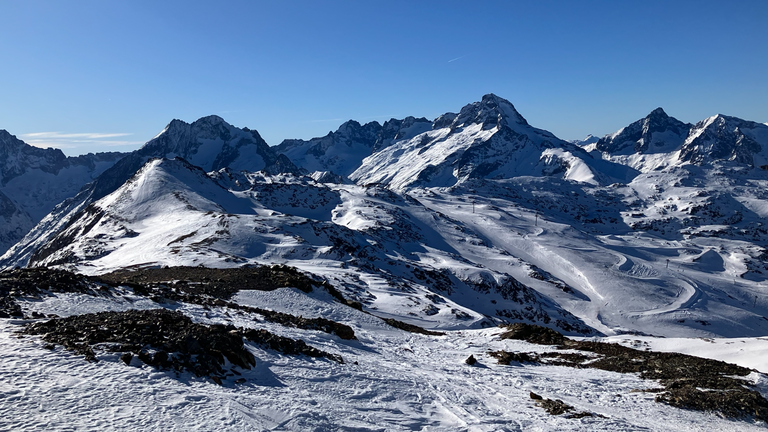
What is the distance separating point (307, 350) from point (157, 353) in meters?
6.65

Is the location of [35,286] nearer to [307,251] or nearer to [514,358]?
[514,358]

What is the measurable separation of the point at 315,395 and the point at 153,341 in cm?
587

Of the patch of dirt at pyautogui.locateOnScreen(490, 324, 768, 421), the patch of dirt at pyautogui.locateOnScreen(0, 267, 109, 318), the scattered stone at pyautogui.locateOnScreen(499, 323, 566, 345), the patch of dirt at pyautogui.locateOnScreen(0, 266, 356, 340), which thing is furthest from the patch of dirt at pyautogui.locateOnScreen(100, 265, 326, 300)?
the patch of dirt at pyautogui.locateOnScreen(490, 324, 768, 421)

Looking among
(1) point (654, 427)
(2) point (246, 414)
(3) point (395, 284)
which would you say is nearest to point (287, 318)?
(2) point (246, 414)

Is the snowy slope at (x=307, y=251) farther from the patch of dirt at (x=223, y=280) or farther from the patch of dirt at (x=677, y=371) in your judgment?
the patch of dirt at (x=677, y=371)

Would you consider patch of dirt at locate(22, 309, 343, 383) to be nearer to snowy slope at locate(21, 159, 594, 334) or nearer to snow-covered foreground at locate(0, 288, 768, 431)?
snow-covered foreground at locate(0, 288, 768, 431)

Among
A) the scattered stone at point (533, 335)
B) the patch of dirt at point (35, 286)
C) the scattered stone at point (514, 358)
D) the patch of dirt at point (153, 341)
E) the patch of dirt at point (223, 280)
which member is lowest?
the scattered stone at point (533, 335)

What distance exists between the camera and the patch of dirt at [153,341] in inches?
555

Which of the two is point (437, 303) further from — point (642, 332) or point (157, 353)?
point (642, 332)

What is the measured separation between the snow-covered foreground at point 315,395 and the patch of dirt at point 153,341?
44cm

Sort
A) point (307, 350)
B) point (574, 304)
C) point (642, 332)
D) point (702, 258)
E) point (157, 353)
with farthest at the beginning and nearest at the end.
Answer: point (702, 258), point (574, 304), point (642, 332), point (307, 350), point (157, 353)

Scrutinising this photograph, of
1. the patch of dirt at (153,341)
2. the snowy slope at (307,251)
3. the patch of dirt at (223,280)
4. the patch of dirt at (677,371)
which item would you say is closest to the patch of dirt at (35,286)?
the patch of dirt at (153,341)

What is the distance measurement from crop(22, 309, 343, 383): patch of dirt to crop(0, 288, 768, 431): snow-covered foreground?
444 millimetres

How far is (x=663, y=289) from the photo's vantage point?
122 meters
